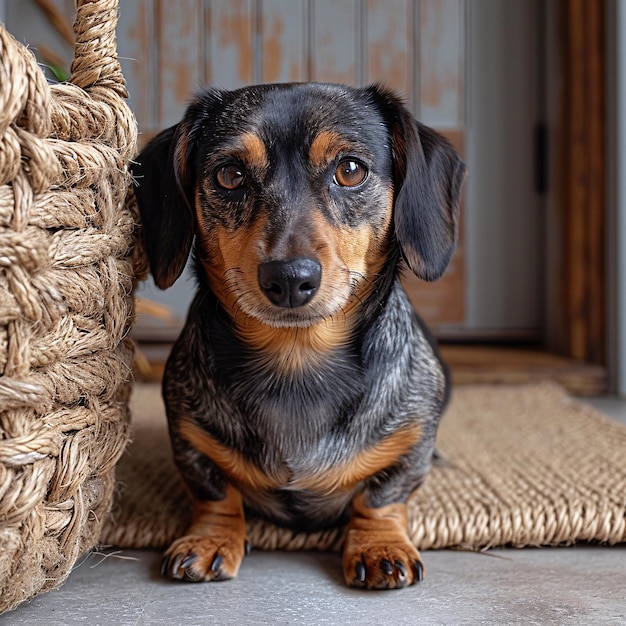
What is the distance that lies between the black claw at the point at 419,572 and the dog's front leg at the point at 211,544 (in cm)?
31

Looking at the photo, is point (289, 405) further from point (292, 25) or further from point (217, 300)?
point (292, 25)

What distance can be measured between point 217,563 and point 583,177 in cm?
241

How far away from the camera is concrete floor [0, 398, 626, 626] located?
120 centimetres

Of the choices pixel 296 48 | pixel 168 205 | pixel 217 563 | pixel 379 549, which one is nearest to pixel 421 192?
pixel 168 205

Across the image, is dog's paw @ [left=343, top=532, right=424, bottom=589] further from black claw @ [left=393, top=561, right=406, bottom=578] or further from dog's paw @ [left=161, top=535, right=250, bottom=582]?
dog's paw @ [left=161, top=535, right=250, bottom=582]

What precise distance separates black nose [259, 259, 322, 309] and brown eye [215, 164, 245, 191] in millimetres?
229

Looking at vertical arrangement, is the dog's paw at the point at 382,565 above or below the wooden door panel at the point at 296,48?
below

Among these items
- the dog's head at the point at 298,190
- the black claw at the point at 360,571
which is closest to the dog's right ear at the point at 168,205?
the dog's head at the point at 298,190

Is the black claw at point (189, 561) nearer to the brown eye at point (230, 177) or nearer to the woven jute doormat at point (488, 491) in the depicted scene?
the woven jute doormat at point (488, 491)

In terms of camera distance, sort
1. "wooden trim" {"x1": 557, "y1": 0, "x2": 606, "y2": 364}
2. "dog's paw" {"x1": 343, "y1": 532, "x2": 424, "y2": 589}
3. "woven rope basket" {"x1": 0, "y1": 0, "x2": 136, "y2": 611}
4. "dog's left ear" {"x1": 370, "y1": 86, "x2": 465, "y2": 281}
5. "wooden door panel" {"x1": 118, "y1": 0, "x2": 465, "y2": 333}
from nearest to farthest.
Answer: "woven rope basket" {"x1": 0, "y1": 0, "x2": 136, "y2": 611}
"dog's paw" {"x1": 343, "y1": 532, "x2": 424, "y2": 589}
"dog's left ear" {"x1": 370, "y1": 86, "x2": 465, "y2": 281}
"wooden trim" {"x1": 557, "y1": 0, "x2": 606, "y2": 364}
"wooden door panel" {"x1": 118, "y1": 0, "x2": 465, "y2": 333}

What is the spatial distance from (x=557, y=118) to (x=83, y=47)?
8.47ft

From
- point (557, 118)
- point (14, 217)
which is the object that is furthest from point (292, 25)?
point (14, 217)

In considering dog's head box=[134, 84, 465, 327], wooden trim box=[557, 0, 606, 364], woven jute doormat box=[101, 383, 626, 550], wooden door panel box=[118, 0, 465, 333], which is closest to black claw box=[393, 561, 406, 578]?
woven jute doormat box=[101, 383, 626, 550]

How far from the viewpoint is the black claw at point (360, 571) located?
1.31 meters
